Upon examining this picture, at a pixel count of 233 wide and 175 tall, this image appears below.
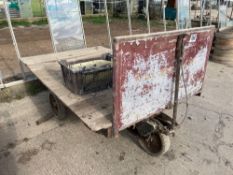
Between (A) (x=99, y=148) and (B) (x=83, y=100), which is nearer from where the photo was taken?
(B) (x=83, y=100)

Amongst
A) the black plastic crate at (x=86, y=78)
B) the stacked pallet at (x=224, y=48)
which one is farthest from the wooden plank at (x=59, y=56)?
the stacked pallet at (x=224, y=48)

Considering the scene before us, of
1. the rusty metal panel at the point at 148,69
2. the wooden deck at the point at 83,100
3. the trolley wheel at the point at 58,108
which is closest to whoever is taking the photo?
the rusty metal panel at the point at 148,69

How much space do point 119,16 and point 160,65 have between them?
46.4 feet

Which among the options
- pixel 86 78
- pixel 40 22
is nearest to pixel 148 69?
pixel 86 78

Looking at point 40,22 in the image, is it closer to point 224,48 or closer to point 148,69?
point 224,48

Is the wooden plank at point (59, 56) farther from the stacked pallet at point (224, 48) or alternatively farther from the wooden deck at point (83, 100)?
the stacked pallet at point (224, 48)

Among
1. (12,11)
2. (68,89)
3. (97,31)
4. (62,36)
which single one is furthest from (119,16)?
(68,89)

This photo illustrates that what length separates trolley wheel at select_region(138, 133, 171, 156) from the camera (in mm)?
2482

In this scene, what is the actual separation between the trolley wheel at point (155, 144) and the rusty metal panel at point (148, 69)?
337 millimetres

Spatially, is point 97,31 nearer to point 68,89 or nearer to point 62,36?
point 62,36

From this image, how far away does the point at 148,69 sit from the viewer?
2.04m

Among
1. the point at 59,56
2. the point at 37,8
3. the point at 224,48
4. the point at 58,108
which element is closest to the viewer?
the point at 58,108

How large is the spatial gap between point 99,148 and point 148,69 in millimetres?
1245

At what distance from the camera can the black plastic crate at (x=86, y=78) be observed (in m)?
2.49
